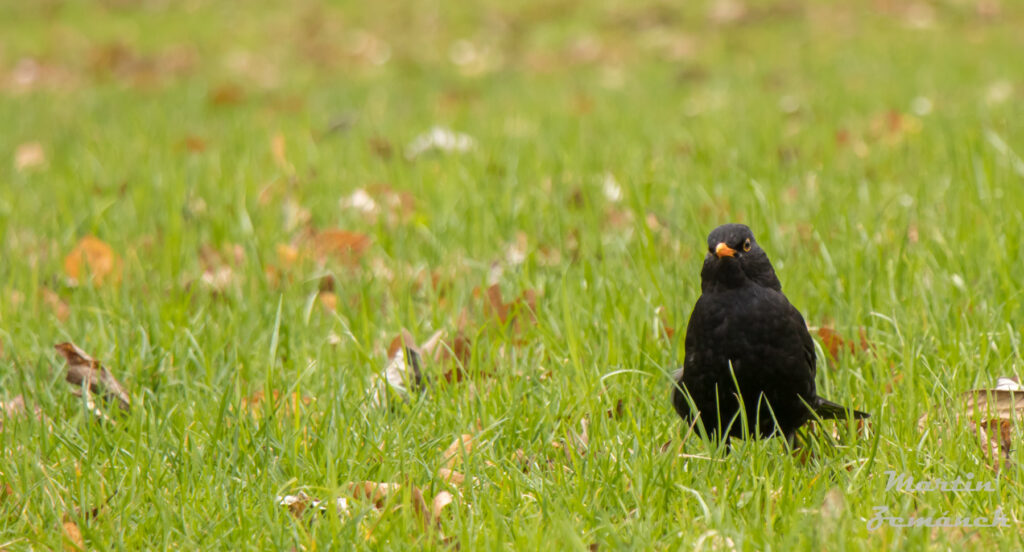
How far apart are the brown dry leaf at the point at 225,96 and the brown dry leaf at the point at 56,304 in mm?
4018

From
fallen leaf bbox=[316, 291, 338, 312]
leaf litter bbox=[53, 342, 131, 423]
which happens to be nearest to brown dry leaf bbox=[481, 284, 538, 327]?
fallen leaf bbox=[316, 291, 338, 312]

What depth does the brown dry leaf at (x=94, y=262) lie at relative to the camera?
12.4 feet

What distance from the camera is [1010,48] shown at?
8.54 metres

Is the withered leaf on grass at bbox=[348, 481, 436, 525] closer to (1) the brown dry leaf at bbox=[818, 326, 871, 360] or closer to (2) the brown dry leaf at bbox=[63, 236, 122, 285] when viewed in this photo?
(1) the brown dry leaf at bbox=[818, 326, 871, 360]

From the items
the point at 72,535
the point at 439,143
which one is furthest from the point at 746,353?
the point at 439,143

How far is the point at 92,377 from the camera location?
112 inches

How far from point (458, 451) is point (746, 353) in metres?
0.65

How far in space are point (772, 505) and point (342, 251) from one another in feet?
7.39

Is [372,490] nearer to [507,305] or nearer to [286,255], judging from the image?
[507,305]

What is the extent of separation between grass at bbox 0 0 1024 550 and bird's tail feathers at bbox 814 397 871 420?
6 cm

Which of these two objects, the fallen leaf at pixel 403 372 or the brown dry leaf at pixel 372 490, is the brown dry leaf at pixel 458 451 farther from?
the fallen leaf at pixel 403 372

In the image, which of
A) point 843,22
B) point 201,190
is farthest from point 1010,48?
point 201,190

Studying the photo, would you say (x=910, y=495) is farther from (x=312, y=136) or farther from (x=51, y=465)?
(x=312, y=136)

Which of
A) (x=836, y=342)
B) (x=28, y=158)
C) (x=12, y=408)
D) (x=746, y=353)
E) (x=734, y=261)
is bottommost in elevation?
(x=28, y=158)
